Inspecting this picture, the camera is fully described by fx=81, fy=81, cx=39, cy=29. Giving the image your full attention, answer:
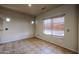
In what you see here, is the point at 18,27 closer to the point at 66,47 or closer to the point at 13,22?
the point at 13,22

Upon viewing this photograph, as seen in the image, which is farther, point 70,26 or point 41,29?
point 41,29

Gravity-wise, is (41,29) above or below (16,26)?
below

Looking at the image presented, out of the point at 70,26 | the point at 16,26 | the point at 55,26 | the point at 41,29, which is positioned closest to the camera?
the point at 70,26

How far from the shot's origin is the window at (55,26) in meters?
4.11

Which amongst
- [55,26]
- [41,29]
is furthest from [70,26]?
[41,29]

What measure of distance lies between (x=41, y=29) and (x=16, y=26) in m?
1.84

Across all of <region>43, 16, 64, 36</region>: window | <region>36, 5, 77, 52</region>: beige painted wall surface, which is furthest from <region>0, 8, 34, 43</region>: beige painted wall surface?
<region>36, 5, 77, 52</region>: beige painted wall surface

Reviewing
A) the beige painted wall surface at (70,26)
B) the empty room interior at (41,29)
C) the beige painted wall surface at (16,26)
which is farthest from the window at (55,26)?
the beige painted wall surface at (16,26)

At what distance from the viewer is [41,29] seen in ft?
20.0

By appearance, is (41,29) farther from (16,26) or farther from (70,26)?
(70,26)

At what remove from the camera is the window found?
162 inches

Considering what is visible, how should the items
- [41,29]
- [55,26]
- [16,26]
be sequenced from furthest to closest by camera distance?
[41,29], [16,26], [55,26]

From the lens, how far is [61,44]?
13.0 feet

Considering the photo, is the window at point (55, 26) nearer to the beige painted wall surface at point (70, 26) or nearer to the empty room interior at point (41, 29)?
the empty room interior at point (41, 29)
